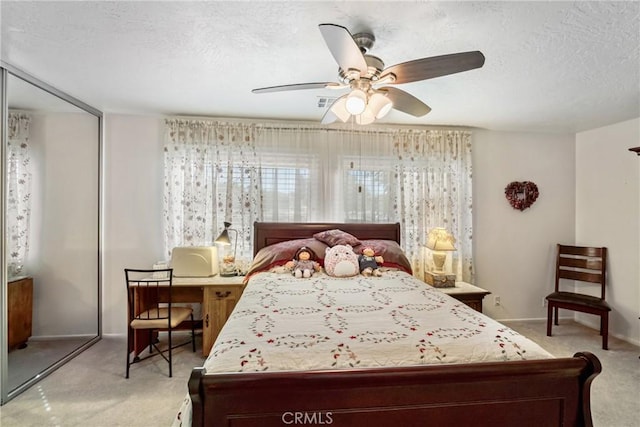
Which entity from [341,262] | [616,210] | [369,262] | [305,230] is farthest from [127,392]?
[616,210]

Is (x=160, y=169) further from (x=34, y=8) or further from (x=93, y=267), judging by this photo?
(x=34, y=8)

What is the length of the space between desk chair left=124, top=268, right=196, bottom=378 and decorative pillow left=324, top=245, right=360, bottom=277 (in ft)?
4.52

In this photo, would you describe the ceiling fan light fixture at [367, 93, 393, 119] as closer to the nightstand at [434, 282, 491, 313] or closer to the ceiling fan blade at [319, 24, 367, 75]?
the ceiling fan blade at [319, 24, 367, 75]

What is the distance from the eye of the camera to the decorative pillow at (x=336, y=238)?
3.10 metres

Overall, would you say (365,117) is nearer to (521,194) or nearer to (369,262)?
(369,262)

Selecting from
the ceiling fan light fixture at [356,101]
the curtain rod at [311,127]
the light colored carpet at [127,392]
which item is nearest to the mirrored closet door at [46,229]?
the light colored carpet at [127,392]

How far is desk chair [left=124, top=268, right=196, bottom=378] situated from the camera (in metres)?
2.53

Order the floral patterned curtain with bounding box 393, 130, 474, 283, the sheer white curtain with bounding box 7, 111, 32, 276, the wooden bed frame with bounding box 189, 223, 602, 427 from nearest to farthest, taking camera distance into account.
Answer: the wooden bed frame with bounding box 189, 223, 602, 427, the sheer white curtain with bounding box 7, 111, 32, 276, the floral patterned curtain with bounding box 393, 130, 474, 283

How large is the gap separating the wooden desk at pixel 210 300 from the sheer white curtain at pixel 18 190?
46.0 inches

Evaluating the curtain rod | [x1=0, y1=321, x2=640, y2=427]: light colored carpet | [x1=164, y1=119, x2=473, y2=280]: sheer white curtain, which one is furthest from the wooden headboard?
[x1=0, y1=321, x2=640, y2=427]: light colored carpet

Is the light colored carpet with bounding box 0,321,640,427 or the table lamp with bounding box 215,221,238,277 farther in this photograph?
the table lamp with bounding box 215,221,238,277

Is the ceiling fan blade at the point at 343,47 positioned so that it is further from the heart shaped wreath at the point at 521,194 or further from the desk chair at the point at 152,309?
the heart shaped wreath at the point at 521,194

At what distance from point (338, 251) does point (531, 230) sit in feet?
9.00

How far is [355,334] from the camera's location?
1.46 m
